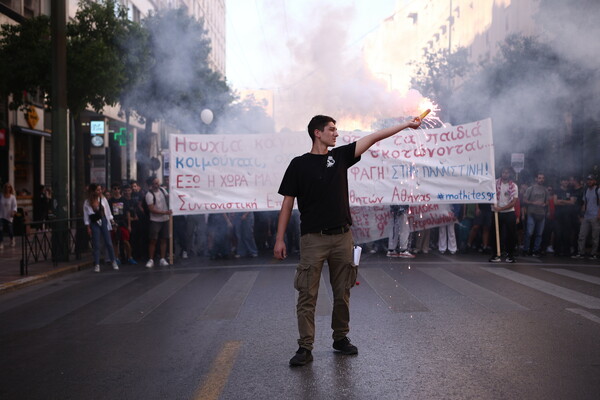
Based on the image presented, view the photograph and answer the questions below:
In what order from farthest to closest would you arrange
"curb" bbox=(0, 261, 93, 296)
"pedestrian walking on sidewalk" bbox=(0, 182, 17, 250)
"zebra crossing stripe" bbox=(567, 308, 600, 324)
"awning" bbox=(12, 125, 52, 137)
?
"awning" bbox=(12, 125, 52, 137) → "pedestrian walking on sidewalk" bbox=(0, 182, 17, 250) → "curb" bbox=(0, 261, 93, 296) → "zebra crossing stripe" bbox=(567, 308, 600, 324)

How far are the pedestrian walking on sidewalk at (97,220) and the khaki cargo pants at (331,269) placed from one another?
8057 mm

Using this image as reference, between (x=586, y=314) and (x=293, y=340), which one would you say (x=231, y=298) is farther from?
(x=586, y=314)

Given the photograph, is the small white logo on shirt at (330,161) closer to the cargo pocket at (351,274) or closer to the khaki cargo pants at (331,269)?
the khaki cargo pants at (331,269)

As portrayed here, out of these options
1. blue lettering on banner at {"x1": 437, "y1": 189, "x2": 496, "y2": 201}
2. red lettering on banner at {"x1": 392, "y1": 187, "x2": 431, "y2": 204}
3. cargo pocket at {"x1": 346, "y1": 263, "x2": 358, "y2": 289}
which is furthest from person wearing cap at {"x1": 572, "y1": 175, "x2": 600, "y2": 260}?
cargo pocket at {"x1": 346, "y1": 263, "x2": 358, "y2": 289}

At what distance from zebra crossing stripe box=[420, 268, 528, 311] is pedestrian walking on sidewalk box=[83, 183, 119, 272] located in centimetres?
580

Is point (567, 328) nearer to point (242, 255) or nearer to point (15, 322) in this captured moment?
point (15, 322)

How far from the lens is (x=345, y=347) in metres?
5.24

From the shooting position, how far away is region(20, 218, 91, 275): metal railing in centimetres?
1238

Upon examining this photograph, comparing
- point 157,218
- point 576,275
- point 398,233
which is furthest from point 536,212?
point 157,218

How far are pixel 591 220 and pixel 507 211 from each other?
2231mm

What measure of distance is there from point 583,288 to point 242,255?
280 inches

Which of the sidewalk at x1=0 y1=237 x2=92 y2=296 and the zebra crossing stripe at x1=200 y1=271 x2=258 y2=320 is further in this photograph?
the sidewalk at x1=0 y1=237 x2=92 y2=296

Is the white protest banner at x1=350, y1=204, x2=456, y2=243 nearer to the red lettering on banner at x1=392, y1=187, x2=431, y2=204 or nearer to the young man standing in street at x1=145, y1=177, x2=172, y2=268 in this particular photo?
the red lettering on banner at x1=392, y1=187, x2=431, y2=204

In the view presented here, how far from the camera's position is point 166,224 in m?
13.1
